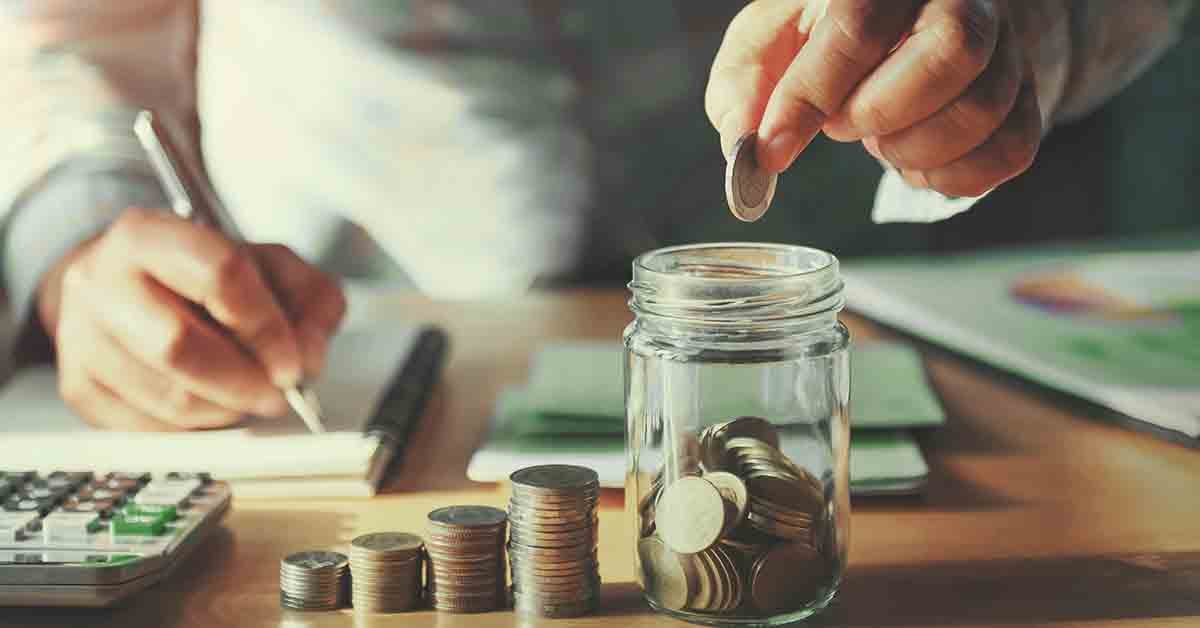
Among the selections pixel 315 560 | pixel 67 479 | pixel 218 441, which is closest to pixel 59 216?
pixel 218 441

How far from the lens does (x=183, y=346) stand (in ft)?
2.98

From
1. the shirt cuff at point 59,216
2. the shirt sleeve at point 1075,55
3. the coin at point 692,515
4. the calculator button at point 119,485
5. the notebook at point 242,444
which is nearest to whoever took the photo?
the coin at point 692,515

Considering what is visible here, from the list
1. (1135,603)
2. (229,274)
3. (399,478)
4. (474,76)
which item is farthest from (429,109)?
(1135,603)

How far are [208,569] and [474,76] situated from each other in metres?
0.97

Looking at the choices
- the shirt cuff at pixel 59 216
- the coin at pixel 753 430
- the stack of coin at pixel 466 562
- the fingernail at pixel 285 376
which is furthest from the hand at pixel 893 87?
the shirt cuff at pixel 59 216

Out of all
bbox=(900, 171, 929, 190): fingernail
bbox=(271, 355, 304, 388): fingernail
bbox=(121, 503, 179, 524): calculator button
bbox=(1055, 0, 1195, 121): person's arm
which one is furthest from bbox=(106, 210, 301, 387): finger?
bbox=(1055, 0, 1195, 121): person's arm

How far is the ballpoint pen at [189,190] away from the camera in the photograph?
0.86 meters

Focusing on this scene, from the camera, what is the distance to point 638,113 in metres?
1.65

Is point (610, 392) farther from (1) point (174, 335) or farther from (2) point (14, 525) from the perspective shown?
(2) point (14, 525)

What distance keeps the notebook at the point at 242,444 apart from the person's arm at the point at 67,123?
18 centimetres

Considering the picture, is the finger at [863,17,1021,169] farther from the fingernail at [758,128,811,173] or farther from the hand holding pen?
the hand holding pen

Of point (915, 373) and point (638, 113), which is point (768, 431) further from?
point (638, 113)

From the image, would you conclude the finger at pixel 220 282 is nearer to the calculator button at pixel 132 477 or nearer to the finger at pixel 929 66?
the calculator button at pixel 132 477

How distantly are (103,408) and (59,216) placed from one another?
0.32 meters
